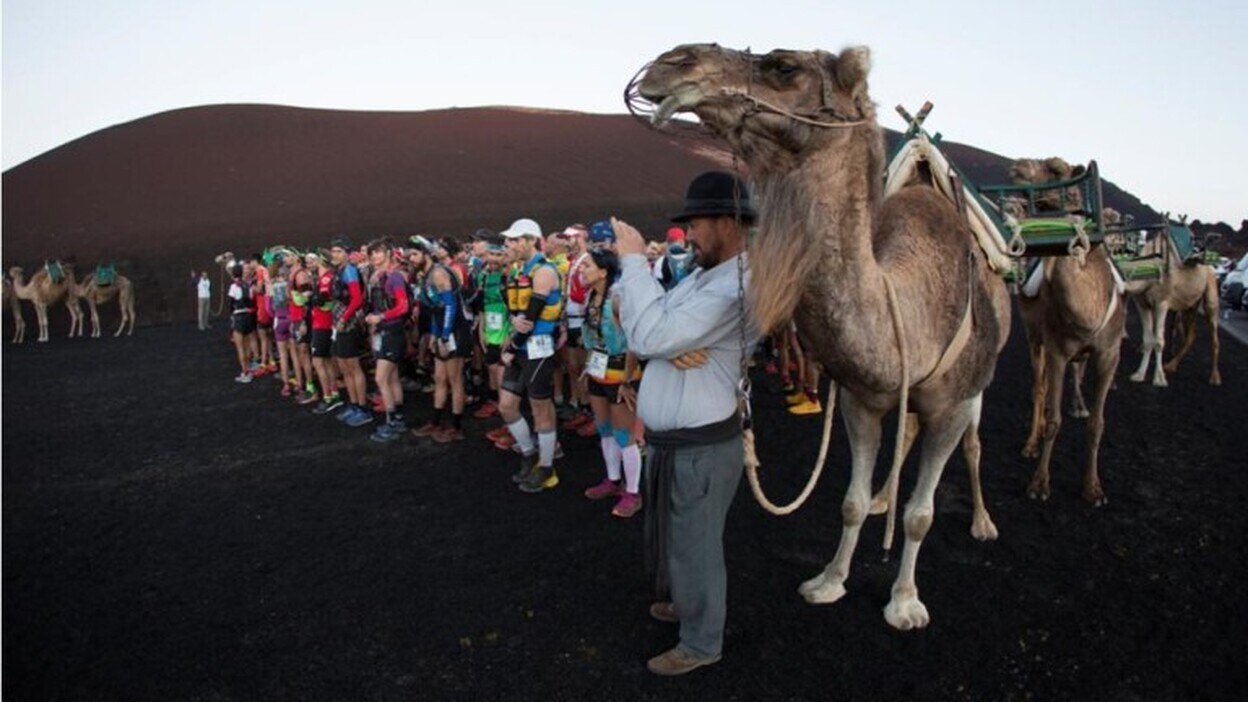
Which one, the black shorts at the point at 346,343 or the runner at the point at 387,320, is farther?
the black shorts at the point at 346,343

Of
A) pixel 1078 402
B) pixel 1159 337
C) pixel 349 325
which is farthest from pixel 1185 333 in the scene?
pixel 349 325

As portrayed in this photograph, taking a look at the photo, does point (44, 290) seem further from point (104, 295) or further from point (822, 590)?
point (822, 590)

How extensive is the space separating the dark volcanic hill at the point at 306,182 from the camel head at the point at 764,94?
27641mm

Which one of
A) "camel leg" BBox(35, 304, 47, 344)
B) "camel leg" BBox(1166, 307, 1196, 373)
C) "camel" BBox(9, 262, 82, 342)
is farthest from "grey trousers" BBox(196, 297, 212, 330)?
"camel leg" BBox(1166, 307, 1196, 373)

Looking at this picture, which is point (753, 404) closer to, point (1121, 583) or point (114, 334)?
point (1121, 583)

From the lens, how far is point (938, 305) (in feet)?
11.0

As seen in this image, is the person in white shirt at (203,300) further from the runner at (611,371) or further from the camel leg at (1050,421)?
the camel leg at (1050,421)

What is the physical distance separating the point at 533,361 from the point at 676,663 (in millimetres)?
3112

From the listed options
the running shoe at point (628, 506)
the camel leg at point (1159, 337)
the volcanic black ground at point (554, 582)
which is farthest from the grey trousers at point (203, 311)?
the camel leg at point (1159, 337)

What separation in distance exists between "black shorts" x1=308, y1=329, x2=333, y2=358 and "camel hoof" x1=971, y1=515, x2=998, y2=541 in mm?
7532

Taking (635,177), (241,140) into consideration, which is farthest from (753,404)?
(241,140)

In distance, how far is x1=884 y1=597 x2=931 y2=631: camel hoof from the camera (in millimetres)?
4066

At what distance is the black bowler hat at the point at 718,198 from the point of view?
2.98 meters

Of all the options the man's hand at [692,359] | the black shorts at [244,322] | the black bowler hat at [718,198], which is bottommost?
the black shorts at [244,322]
